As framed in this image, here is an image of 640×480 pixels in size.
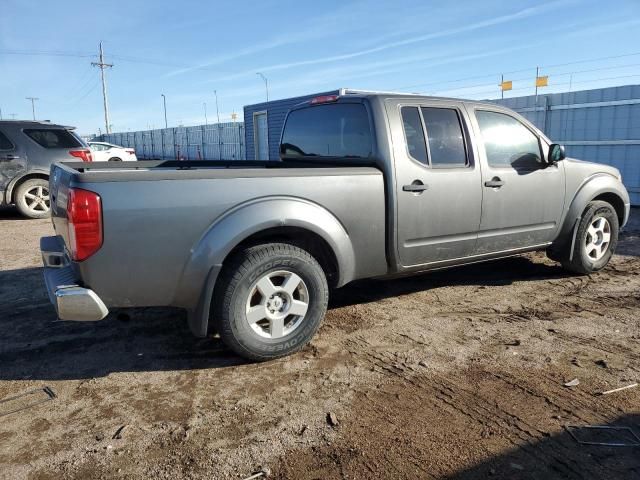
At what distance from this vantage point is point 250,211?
10.8 ft

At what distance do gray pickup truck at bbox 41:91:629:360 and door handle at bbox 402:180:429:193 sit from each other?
0.06ft

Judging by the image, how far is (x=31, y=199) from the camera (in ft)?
31.8

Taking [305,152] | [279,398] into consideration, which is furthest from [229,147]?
[279,398]

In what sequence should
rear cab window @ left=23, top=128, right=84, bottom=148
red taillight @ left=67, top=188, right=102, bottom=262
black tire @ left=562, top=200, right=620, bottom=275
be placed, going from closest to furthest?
red taillight @ left=67, top=188, right=102, bottom=262 → black tire @ left=562, top=200, right=620, bottom=275 → rear cab window @ left=23, top=128, right=84, bottom=148

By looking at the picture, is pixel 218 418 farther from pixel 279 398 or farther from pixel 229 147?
pixel 229 147

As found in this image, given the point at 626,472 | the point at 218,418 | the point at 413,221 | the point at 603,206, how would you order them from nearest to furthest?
1. the point at 626,472
2. the point at 218,418
3. the point at 413,221
4. the point at 603,206

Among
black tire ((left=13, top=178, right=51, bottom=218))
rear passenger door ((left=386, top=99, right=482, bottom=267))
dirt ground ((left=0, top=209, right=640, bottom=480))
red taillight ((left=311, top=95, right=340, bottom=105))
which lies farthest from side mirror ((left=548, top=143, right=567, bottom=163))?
black tire ((left=13, top=178, right=51, bottom=218))

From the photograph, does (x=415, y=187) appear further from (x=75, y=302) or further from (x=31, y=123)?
(x=31, y=123)

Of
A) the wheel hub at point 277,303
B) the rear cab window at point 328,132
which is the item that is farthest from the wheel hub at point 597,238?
the wheel hub at point 277,303

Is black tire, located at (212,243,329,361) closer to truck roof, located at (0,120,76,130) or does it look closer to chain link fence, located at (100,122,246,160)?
truck roof, located at (0,120,76,130)

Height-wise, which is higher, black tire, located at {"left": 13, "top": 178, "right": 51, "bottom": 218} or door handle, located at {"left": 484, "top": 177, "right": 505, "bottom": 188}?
door handle, located at {"left": 484, "top": 177, "right": 505, "bottom": 188}

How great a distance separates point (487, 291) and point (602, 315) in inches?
41.2

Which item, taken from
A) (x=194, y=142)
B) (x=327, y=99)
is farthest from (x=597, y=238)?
(x=194, y=142)

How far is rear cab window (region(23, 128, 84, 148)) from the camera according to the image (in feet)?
30.9
